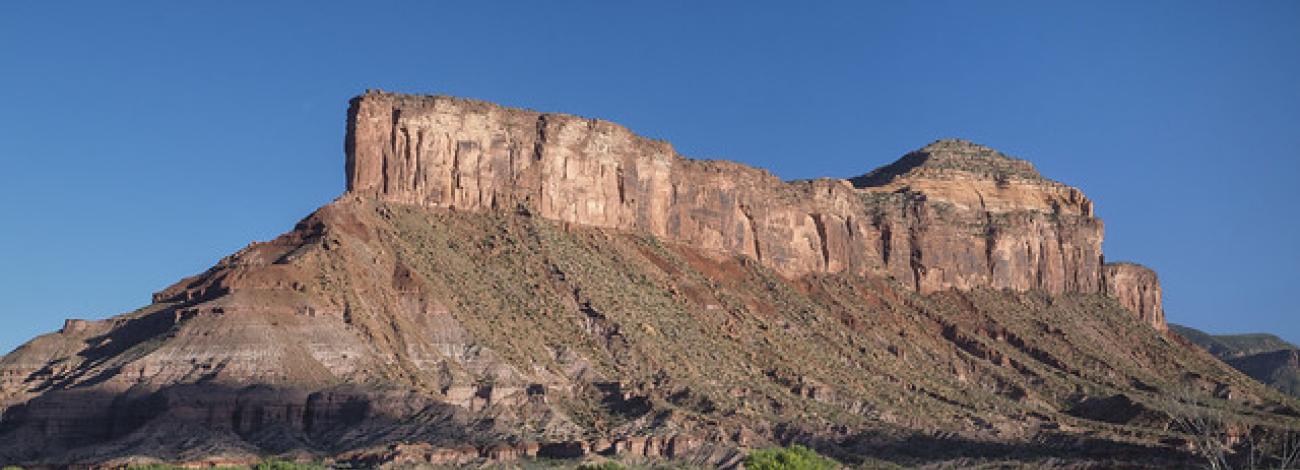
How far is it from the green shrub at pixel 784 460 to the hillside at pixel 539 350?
5307mm

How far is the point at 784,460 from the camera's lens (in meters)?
123

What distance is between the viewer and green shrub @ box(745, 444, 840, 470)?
121m

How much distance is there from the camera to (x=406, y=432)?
12612cm

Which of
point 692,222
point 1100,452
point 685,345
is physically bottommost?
point 1100,452

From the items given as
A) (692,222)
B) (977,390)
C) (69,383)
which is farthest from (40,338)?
(977,390)

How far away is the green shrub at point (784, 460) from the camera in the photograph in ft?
397

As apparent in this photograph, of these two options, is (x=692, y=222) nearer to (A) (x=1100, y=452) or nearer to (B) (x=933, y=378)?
(B) (x=933, y=378)

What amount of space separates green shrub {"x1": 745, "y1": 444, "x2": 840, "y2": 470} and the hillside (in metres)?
5.31

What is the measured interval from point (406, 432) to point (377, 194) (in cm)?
4018

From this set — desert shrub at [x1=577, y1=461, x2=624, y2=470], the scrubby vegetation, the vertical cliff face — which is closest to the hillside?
the vertical cliff face

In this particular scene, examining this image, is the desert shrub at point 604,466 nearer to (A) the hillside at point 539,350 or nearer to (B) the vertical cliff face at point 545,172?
(A) the hillside at point 539,350

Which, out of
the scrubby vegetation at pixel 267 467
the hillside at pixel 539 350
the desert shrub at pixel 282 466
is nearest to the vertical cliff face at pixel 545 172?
the hillside at pixel 539 350

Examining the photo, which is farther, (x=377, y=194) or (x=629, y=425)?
(x=377, y=194)

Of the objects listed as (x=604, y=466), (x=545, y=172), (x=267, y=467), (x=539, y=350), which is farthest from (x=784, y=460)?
(x=545, y=172)
